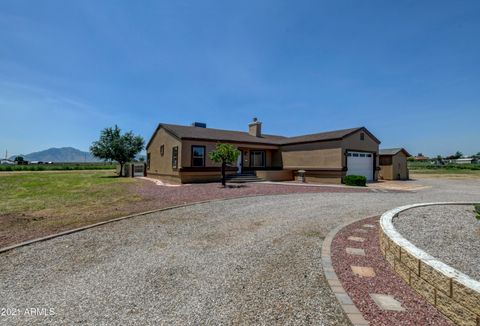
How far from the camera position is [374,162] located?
2183 cm

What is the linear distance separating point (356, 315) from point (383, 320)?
0.88 feet

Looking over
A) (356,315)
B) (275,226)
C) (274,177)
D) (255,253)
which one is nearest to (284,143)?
(274,177)

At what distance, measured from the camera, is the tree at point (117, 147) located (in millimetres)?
26938

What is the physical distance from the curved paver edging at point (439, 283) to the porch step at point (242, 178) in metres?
15.3

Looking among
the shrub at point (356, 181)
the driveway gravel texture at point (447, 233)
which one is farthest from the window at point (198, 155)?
the driveway gravel texture at point (447, 233)

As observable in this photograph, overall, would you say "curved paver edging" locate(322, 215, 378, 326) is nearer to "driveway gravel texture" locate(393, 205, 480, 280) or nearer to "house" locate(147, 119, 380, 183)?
"driveway gravel texture" locate(393, 205, 480, 280)

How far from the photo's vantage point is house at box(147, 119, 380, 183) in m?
18.5

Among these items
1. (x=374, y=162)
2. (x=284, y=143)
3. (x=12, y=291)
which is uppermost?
(x=284, y=143)

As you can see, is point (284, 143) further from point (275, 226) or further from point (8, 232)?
point (8, 232)

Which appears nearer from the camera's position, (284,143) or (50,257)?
(50,257)

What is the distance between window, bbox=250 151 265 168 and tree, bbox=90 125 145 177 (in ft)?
47.0

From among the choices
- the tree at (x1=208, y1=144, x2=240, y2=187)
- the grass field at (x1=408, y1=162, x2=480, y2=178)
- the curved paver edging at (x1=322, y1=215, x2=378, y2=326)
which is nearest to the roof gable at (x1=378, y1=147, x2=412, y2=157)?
the grass field at (x1=408, y1=162, x2=480, y2=178)

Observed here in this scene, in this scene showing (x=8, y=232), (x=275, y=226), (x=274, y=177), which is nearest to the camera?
(x=8, y=232)

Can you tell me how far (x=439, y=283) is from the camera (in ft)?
8.94
